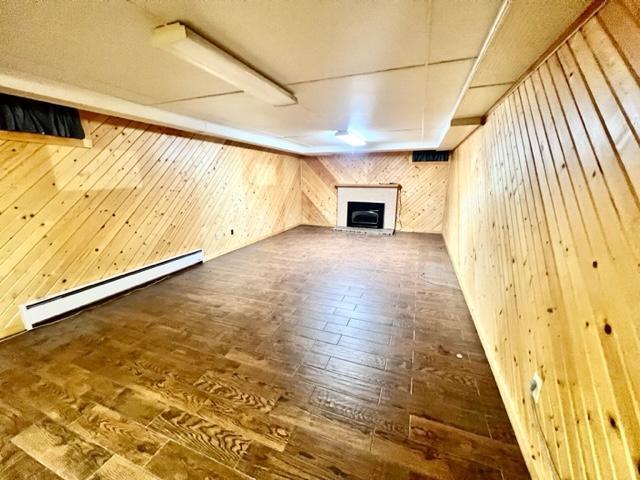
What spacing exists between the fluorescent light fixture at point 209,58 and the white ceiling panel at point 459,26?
110 centimetres

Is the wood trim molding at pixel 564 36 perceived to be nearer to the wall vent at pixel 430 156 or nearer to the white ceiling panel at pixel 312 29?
the white ceiling panel at pixel 312 29

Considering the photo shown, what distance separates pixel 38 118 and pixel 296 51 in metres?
2.54

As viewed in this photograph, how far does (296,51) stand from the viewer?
1.46 meters

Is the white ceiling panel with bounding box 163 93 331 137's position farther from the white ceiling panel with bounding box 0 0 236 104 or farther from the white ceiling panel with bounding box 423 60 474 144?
the white ceiling panel with bounding box 423 60 474 144

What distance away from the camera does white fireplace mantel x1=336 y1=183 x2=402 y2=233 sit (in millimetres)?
6598

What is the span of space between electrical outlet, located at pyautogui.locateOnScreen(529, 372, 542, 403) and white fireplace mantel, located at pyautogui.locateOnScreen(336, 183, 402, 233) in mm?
5320

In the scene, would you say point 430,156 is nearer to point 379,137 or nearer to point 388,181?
point 388,181

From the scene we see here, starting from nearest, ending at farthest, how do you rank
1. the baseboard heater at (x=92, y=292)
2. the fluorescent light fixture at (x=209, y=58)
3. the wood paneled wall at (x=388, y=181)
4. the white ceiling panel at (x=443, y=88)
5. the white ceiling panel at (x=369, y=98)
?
the fluorescent light fixture at (x=209, y=58)
the white ceiling panel at (x=443, y=88)
the white ceiling panel at (x=369, y=98)
the baseboard heater at (x=92, y=292)
the wood paneled wall at (x=388, y=181)

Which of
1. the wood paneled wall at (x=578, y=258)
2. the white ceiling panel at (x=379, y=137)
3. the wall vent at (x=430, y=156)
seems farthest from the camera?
the wall vent at (x=430, y=156)

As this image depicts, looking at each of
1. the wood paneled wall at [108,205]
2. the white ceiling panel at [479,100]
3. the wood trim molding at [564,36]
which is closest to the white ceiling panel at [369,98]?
the white ceiling panel at [479,100]

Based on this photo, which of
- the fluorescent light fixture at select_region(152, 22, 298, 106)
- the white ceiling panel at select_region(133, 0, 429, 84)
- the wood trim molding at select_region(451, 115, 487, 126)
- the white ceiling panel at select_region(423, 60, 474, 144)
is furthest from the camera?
the wood trim molding at select_region(451, 115, 487, 126)

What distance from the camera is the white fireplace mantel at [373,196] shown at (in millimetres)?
6598

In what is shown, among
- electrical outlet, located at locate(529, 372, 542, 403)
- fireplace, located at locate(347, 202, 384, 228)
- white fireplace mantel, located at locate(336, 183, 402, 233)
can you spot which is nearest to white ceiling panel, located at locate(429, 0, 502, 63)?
electrical outlet, located at locate(529, 372, 542, 403)

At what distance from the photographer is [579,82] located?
1.07 meters
